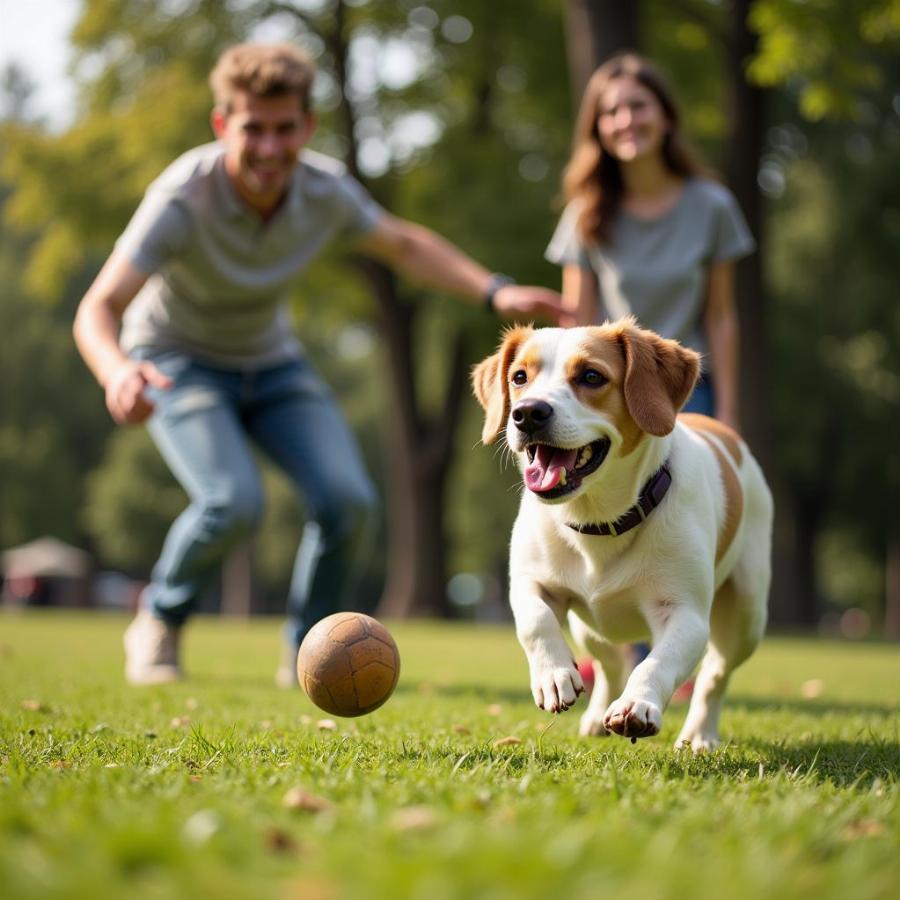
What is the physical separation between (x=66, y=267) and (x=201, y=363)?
1846 cm

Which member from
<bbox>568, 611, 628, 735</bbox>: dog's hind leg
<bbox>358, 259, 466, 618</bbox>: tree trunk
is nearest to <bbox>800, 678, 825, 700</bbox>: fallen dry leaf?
<bbox>568, 611, 628, 735</bbox>: dog's hind leg

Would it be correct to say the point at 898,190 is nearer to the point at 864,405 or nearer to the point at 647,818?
the point at 864,405

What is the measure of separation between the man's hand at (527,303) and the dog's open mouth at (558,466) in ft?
6.76

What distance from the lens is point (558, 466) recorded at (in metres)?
3.78

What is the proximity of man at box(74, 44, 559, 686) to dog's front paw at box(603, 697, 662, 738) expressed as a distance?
9.79 ft

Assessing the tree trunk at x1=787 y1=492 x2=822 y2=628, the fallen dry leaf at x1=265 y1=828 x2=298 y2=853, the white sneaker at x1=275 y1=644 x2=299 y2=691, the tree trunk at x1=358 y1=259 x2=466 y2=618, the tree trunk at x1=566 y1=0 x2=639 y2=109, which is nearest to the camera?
the fallen dry leaf at x1=265 y1=828 x2=298 y2=853

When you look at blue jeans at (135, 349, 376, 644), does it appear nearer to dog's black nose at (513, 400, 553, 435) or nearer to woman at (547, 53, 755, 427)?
woman at (547, 53, 755, 427)

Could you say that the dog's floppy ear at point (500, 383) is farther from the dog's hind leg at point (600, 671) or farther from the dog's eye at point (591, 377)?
the dog's hind leg at point (600, 671)

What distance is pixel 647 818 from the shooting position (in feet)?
8.43

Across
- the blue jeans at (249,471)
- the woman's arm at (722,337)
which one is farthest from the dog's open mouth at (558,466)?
the blue jeans at (249,471)

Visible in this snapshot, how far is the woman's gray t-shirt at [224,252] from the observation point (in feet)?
20.1

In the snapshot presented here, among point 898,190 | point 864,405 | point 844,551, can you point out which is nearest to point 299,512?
point 844,551

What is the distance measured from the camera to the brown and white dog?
→ 3.74 meters

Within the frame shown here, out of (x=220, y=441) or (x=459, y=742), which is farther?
(x=220, y=441)
